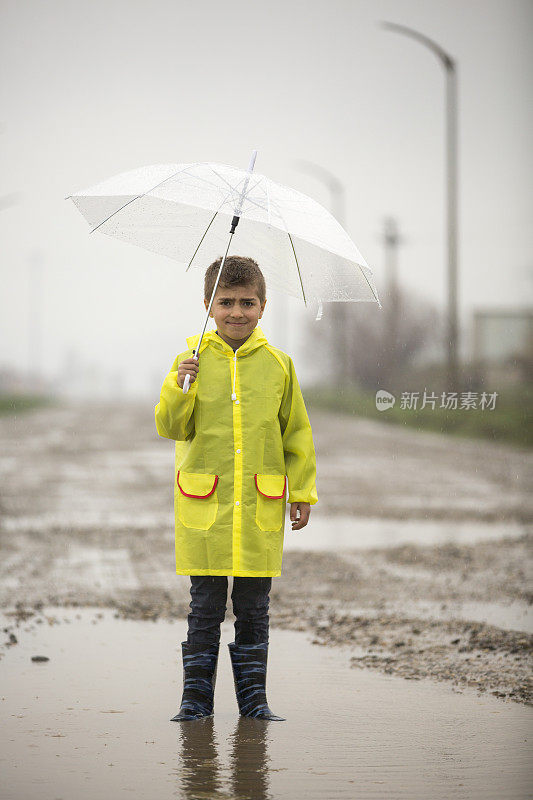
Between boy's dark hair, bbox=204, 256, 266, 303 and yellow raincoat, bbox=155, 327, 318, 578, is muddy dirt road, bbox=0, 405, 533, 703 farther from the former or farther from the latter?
boy's dark hair, bbox=204, 256, 266, 303

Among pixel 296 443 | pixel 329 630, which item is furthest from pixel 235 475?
pixel 329 630

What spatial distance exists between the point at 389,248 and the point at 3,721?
3973 centimetres

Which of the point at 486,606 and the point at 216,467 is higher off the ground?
the point at 216,467

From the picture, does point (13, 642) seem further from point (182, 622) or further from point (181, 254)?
point (181, 254)

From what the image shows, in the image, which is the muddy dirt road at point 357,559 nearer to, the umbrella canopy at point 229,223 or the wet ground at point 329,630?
the wet ground at point 329,630

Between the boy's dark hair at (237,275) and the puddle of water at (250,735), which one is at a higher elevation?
the boy's dark hair at (237,275)

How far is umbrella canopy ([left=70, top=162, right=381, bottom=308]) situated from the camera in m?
4.67

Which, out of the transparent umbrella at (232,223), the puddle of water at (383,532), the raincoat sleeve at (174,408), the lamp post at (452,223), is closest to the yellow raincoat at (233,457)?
the raincoat sleeve at (174,408)

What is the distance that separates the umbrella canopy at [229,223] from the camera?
184 inches

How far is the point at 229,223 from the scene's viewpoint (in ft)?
16.8

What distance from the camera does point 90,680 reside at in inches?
202

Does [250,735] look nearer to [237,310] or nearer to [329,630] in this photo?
[237,310]

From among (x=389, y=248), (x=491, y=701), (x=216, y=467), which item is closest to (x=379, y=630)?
(x=491, y=701)

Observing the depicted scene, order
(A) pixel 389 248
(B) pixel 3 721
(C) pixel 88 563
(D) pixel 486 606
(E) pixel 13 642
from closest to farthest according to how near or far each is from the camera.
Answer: (B) pixel 3 721 → (E) pixel 13 642 → (D) pixel 486 606 → (C) pixel 88 563 → (A) pixel 389 248
